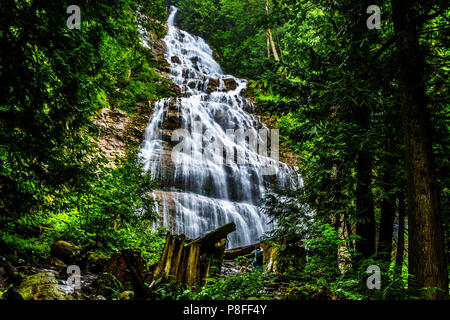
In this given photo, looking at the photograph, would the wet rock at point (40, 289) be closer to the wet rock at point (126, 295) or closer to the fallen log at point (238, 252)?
the wet rock at point (126, 295)

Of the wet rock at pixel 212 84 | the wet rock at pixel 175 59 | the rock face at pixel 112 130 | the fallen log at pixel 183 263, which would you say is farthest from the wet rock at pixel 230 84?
the fallen log at pixel 183 263

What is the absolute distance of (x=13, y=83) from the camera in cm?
292

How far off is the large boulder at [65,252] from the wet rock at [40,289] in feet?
5.74

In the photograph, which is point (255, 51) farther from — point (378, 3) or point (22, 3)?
point (22, 3)

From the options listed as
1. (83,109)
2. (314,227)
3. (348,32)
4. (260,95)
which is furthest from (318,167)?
(260,95)

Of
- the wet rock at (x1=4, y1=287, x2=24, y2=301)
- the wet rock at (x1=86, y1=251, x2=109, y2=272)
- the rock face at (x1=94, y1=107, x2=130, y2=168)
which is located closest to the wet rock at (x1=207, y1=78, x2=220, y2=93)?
the rock face at (x1=94, y1=107, x2=130, y2=168)

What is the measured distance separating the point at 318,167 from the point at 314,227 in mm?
1329

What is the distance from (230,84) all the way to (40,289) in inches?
897

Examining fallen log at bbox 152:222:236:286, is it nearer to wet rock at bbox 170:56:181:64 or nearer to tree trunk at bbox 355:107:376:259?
tree trunk at bbox 355:107:376:259

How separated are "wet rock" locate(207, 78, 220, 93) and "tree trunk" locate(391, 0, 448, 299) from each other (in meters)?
19.8

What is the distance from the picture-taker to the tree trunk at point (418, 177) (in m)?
2.88

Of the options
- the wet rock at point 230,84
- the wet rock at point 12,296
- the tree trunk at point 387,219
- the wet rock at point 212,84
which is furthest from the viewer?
the wet rock at point 230,84

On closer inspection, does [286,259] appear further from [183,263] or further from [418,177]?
[418,177]

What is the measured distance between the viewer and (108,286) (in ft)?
11.8
